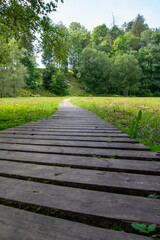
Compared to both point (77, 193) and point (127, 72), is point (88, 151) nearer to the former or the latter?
point (77, 193)

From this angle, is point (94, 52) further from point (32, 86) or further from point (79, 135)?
point (79, 135)

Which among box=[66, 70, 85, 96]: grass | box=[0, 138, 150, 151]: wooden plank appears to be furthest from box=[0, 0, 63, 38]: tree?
box=[66, 70, 85, 96]: grass

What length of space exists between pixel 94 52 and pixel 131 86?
14.3m

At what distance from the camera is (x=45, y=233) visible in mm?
856

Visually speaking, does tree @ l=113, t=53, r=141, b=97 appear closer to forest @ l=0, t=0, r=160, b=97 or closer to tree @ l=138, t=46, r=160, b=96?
forest @ l=0, t=0, r=160, b=97

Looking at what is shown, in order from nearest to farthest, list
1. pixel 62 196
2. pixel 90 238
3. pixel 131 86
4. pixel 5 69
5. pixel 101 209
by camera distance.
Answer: pixel 90 238
pixel 101 209
pixel 62 196
pixel 5 69
pixel 131 86

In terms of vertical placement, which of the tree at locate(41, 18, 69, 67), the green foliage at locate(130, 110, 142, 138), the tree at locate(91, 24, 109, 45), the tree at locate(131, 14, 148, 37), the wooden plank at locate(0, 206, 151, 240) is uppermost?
the tree at locate(131, 14, 148, 37)

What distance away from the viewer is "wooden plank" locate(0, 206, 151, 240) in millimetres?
829

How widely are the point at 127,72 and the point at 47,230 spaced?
3967 cm

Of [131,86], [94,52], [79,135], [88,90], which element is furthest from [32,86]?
[79,135]

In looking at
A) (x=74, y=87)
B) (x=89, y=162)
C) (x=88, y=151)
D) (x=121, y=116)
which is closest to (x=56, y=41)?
(x=121, y=116)


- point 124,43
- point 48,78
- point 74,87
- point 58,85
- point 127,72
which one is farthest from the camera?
point 124,43

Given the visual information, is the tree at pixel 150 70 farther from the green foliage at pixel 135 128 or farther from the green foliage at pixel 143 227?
the green foliage at pixel 143 227

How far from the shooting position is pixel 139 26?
207ft
